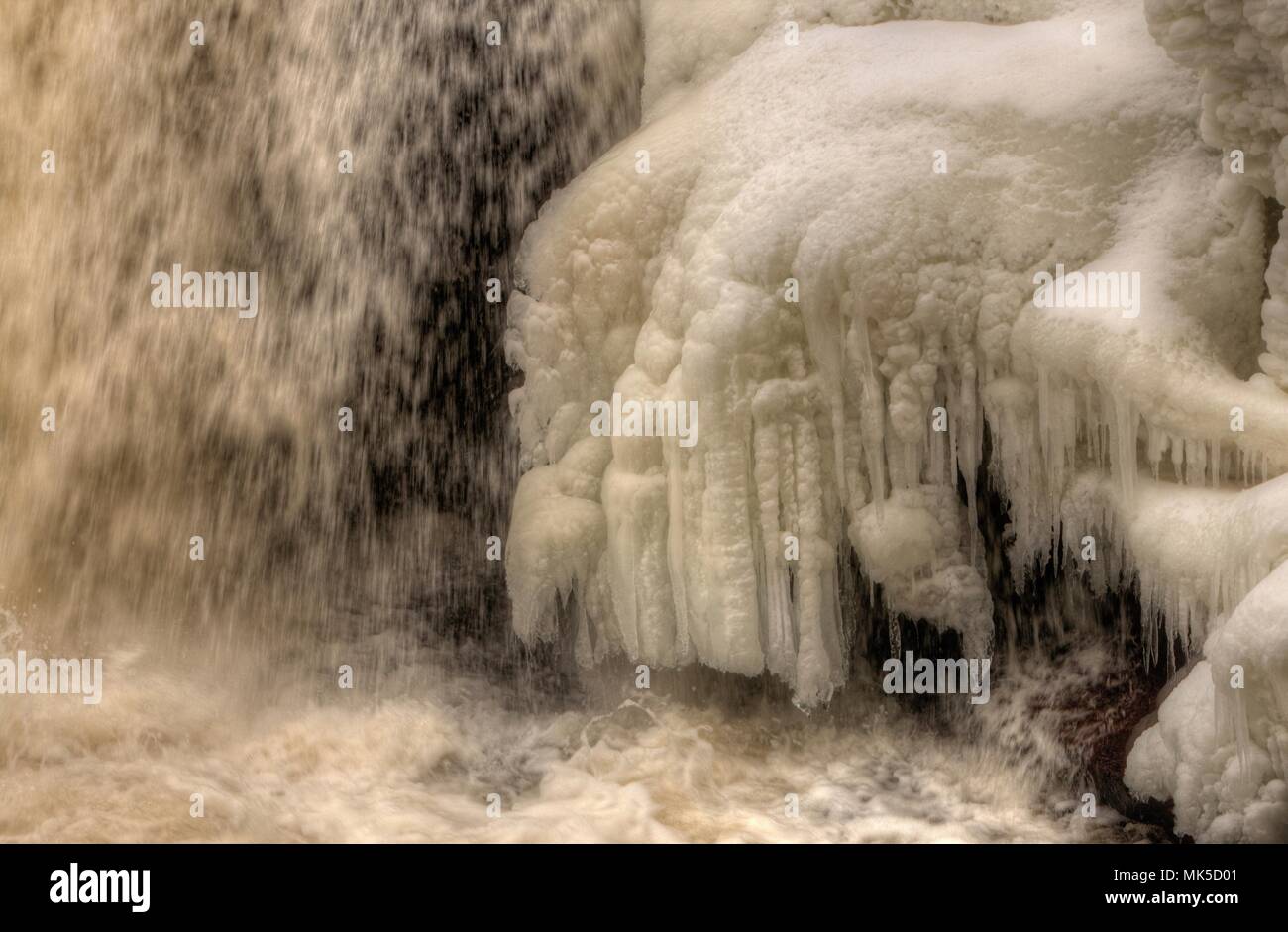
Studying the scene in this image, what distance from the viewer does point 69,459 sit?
5.61 m

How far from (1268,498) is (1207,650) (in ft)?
1.50

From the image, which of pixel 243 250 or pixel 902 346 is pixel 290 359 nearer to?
pixel 243 250

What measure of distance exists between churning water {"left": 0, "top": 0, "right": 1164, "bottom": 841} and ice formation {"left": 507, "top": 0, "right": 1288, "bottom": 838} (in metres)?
0.53

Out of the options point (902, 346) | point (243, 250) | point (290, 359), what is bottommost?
point (902, 346)

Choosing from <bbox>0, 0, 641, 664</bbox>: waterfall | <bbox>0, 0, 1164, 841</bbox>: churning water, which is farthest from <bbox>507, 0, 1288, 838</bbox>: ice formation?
<bbox>0, 0, 641, 664</bbox>: waterfall

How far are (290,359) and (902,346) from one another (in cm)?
249

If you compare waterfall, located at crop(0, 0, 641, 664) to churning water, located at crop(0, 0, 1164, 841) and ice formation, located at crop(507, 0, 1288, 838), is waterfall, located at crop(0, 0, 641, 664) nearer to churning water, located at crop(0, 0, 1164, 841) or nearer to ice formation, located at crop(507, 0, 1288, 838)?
churning water, located at crop(0, 0, 1164, 841)

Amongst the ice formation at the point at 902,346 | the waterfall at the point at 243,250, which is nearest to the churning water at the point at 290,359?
the waterfall at the point at 243,250

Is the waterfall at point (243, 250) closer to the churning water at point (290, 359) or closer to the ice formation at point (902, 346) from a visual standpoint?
the churning water at point (290, 359)

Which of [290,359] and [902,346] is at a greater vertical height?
[290,359]

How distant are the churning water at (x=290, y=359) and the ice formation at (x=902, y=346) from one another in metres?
0.53

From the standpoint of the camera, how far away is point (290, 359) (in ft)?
18.7

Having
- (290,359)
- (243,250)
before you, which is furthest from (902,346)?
(243,250)

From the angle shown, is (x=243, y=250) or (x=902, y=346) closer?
(x=902, y=346)
